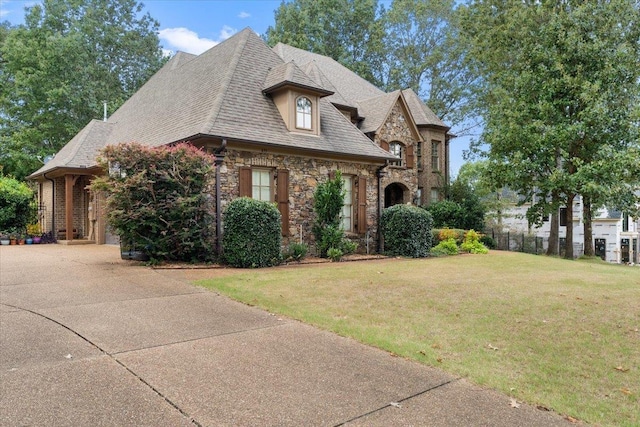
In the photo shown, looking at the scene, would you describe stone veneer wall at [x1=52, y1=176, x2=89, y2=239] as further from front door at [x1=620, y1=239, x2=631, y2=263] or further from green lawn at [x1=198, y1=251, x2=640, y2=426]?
front door at [x1=620, y1=239, x2=631, y2=263]

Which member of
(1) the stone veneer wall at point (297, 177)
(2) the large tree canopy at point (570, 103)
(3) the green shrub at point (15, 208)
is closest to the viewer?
(1) the stone veneer wall at point (297, 177)

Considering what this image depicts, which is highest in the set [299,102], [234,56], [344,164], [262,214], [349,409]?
[234,56]

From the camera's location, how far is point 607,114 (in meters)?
16.5

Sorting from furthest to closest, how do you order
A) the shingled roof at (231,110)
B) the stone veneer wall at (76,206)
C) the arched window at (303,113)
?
the stone veneer wall at (76,206)
the arched window at (303,113)
the shingled roof at (231,110)

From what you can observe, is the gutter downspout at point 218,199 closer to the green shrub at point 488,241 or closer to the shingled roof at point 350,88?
the shingled roof at point 350,88

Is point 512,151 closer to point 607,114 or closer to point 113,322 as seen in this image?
point 607,114

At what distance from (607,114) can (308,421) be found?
721 inches

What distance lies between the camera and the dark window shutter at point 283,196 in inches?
485

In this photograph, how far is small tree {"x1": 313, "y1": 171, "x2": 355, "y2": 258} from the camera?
12461 millimetres

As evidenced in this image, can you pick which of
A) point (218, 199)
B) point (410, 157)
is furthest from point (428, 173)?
point (218, 199)

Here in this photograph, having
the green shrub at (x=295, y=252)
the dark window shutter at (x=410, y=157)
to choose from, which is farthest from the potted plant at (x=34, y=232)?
the dark window shutter at (x=410, y=157)

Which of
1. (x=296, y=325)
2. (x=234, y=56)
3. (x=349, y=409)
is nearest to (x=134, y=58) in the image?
(x=234, y=56)

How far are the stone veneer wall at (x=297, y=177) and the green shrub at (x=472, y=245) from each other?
4.15 metres

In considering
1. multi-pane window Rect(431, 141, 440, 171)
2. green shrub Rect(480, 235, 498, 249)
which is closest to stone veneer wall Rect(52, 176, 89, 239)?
multi-pane window Rect(431, 141, 440, 171)
